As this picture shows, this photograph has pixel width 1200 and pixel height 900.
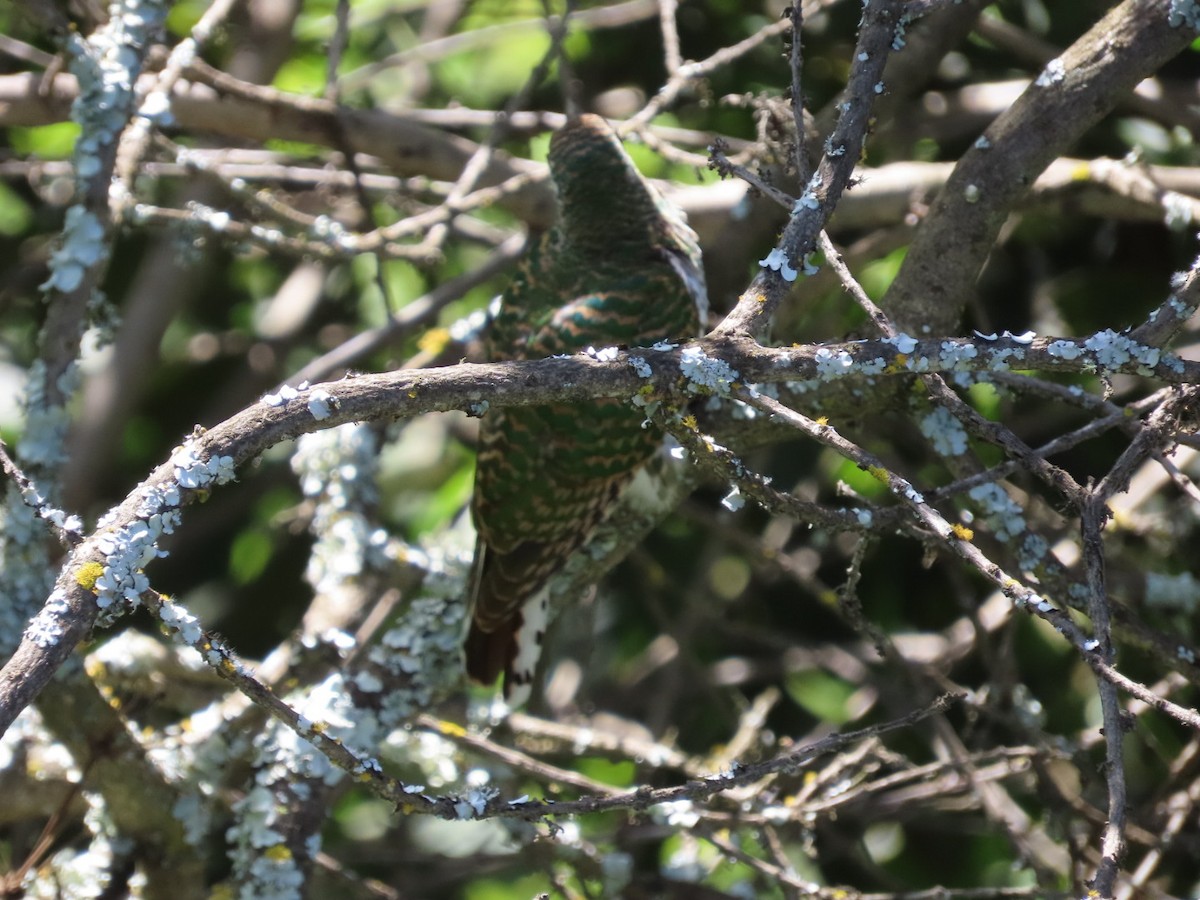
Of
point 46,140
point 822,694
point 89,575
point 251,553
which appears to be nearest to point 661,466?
point 822,694

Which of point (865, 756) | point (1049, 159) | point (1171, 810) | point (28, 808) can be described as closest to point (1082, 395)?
point (1049, 159)

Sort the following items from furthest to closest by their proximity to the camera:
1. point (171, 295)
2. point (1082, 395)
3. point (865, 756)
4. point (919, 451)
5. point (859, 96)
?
point (171, 295), point (919, 451), point (865, 756), point (1082, 395), point (859, 96)

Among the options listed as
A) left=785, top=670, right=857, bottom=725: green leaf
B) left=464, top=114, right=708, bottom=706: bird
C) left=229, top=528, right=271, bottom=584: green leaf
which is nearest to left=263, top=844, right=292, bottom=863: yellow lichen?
left=464, top=114, right=708, bottom=706: bird

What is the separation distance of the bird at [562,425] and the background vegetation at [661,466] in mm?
98

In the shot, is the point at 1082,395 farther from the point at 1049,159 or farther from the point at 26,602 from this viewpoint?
→ the point at 26,602

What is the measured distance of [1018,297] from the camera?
10.3 ft

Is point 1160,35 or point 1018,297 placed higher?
point 1018,297

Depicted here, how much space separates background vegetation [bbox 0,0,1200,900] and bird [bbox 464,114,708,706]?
98 mm

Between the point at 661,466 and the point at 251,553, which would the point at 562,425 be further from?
the point at 251,553

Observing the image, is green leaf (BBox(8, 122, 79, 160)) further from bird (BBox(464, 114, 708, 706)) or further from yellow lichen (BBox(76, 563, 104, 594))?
yellow lichen (BBox(76, 563, 104, 594))

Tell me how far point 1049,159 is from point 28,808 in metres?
2.04

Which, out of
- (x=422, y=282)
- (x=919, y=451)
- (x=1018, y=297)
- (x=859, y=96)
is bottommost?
(x=859, y=96)

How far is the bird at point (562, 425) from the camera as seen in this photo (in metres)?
2.38

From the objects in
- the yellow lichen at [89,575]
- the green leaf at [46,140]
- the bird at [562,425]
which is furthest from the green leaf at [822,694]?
the green leaf at [46,140]
